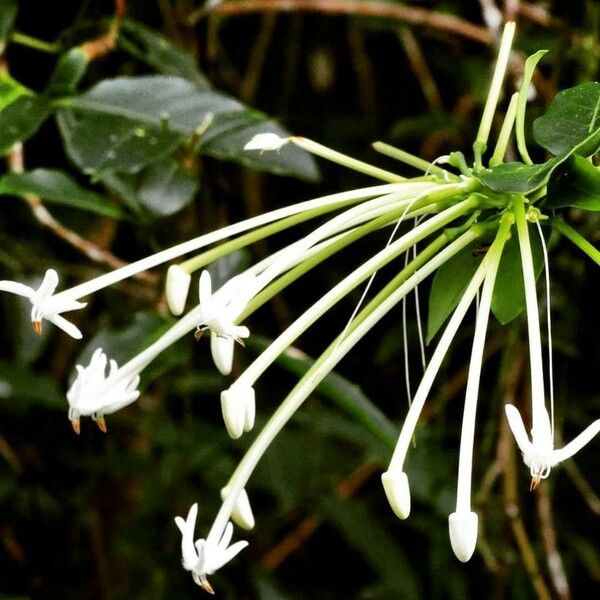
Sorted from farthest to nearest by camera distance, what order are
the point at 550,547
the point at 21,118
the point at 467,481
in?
1. the point at 550,547
2. the point at 21,118
3. the point at 467,481

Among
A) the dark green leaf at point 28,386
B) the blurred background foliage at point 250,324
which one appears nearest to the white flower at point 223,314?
the blurred background foliage at point 250,324

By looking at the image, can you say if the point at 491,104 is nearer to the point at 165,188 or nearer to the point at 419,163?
the point at 419,163

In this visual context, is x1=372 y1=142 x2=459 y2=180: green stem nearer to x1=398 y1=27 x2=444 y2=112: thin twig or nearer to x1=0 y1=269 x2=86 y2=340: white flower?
x1=0 y1=269 x2=86 y2=340: white flower

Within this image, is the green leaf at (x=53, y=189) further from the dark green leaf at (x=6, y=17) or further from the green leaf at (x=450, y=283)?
the green leaf at (x=450, y=283)

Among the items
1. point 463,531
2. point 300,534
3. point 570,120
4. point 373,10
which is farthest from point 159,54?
point 300,534

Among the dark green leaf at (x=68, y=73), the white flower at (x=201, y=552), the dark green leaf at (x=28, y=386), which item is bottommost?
the dark green leaf at (x=28, y=386)

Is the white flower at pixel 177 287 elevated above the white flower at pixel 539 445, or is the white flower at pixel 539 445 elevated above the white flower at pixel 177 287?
the white flower at pixel 539 445

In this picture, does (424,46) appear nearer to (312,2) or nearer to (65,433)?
(312,2)
